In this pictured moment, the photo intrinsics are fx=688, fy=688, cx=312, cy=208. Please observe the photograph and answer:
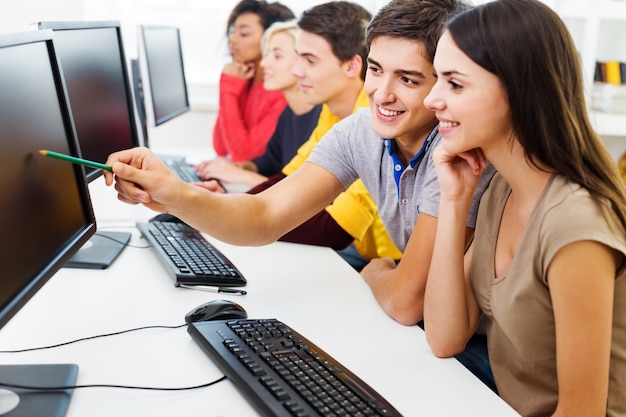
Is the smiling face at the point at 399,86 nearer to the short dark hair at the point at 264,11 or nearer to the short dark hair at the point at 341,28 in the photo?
the short dark hair at the point at 341,28

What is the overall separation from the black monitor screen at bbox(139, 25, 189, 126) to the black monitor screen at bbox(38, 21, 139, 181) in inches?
25.5

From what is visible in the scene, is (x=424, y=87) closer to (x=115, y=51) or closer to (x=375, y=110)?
(x=375, y=110)

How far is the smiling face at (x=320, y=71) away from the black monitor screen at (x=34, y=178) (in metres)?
1.20

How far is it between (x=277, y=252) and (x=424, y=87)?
0.50m

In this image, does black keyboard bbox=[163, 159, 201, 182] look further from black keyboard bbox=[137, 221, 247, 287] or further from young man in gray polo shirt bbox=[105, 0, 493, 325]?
young man in gray polo shirt bbox=[105, 0, 493, 325]

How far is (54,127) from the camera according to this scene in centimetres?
108

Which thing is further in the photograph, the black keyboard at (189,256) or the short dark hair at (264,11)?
the short dark hair at (264,11)

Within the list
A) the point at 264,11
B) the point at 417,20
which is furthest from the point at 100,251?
the point at 264,11

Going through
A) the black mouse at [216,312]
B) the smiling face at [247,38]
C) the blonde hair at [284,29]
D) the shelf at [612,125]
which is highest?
the blonde hair at [284,29]

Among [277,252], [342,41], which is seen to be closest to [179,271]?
[277,252]

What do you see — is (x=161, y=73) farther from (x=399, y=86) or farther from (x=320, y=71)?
(x=399, y=86)

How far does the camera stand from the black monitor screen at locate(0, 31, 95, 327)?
88 cm

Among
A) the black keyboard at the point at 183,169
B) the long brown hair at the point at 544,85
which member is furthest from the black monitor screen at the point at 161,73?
the long brown hair at the point at 544,85

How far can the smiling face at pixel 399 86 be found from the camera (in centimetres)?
138
